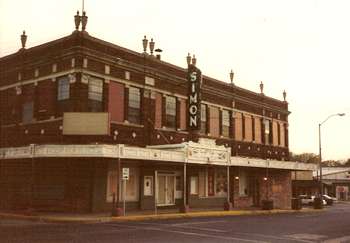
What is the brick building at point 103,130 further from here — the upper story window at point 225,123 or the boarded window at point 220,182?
the upper story window at point 225,123

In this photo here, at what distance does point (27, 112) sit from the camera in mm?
33062

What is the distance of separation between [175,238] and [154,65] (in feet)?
63.0

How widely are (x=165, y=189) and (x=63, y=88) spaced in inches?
412

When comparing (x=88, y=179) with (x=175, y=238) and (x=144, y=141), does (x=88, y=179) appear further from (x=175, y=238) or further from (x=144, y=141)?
(x=175, y=238)

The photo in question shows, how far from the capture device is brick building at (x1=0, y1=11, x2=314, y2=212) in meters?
29.2

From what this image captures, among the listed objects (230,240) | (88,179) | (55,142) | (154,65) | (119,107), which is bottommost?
(230,240)

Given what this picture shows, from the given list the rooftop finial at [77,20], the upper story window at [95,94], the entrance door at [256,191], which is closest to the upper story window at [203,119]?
the entrance door at [256,191]

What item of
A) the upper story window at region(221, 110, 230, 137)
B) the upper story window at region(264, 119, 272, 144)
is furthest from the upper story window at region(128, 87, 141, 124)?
the upper story window at region(264, 119, 272, 144)

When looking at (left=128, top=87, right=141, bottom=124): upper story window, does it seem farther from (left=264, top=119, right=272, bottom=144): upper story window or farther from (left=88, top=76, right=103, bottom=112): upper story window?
(left=264, top=119, right=272, bottom=144): upper story window

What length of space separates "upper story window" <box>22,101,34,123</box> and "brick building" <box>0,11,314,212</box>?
99 mm

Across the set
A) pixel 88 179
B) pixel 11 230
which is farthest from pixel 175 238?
pixel 88 179

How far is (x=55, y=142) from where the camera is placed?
30141 mm

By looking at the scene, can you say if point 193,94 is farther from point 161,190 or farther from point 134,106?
point 161,190

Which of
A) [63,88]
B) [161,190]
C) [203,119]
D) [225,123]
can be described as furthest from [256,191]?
[63,88]
